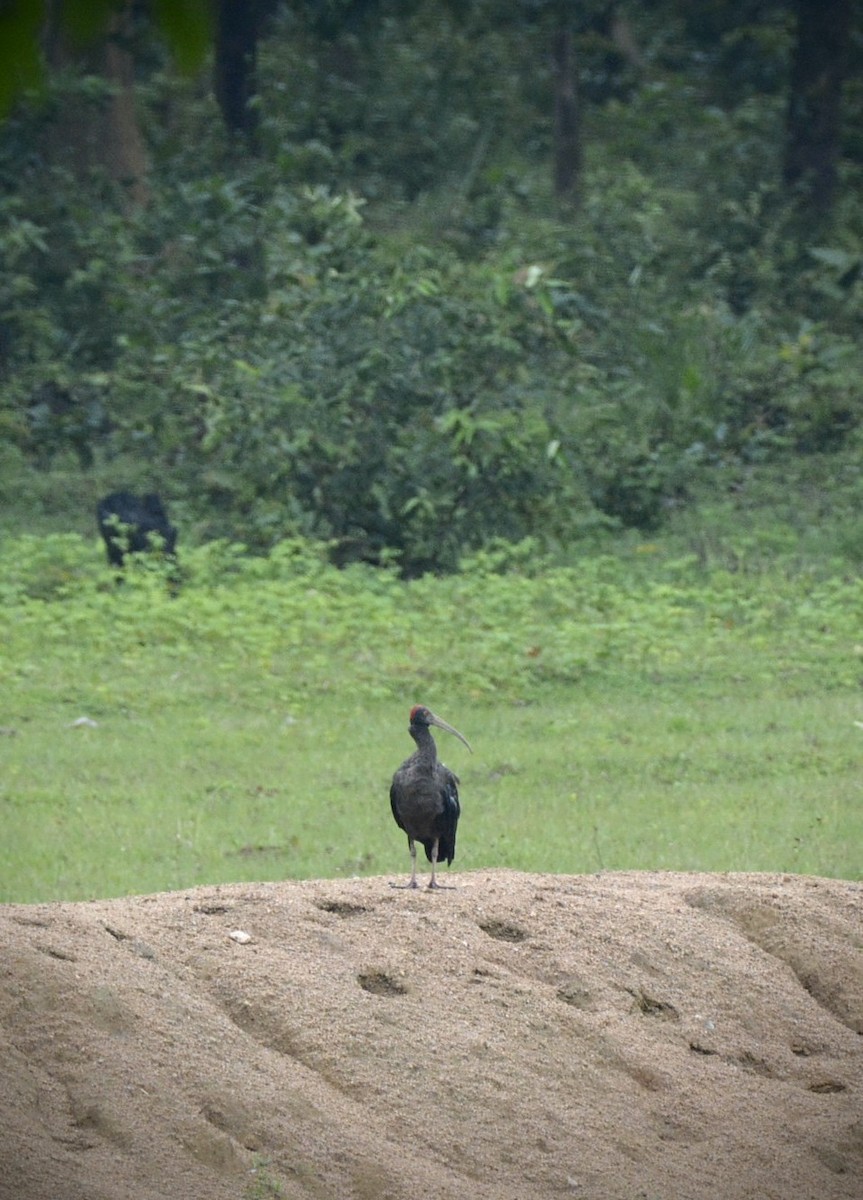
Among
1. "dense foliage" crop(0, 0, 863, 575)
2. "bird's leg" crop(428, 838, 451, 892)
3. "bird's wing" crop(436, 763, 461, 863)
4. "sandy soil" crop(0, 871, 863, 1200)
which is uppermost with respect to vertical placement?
"dense foliage" crop(0, 0, 863, 575)

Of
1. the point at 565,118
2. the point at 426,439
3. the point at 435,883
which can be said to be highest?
the point at 565,118

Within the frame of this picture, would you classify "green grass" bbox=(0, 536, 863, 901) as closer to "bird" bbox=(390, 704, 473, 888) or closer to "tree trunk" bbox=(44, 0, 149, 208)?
"bird" bbox=(390, 704, 473, 888)

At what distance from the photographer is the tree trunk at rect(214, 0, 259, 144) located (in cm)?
2070

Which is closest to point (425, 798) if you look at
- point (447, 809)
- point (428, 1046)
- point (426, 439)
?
point (447, 809)

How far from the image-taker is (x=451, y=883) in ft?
20.8

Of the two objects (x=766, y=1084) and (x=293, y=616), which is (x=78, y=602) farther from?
(x=766, y=1084)

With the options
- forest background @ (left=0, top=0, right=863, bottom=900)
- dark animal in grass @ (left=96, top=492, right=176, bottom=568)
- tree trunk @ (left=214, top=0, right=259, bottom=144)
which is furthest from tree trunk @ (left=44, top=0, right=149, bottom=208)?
dark animal in grass @ (left=96, top=492, right=176, bottom=568)

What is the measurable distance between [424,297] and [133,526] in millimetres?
3173

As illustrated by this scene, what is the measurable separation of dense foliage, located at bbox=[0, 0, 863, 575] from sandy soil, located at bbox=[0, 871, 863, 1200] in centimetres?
779

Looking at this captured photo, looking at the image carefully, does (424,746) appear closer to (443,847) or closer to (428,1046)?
(443,847)

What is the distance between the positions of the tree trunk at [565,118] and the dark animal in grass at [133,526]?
10.7 m

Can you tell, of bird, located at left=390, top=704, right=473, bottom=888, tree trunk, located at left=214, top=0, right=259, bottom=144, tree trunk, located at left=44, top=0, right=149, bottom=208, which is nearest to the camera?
bird, located at left=390, top=704, right=473, bottom=888

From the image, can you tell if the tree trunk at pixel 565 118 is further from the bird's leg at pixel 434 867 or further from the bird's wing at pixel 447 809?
the bird's wing at pixel 447 809

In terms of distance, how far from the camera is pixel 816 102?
20.4 meters
